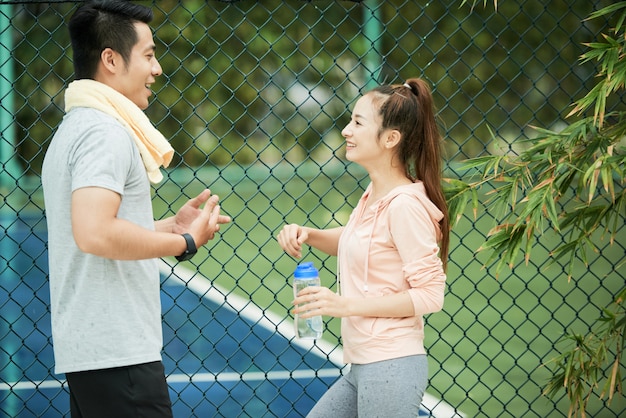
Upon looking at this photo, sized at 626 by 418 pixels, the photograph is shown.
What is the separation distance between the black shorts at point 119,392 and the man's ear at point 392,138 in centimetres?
88

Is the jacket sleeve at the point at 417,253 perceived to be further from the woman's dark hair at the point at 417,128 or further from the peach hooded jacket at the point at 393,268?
the woman's dark hair at the point at 417,128

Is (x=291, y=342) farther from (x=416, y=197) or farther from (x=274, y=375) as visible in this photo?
(x=416, y=197)

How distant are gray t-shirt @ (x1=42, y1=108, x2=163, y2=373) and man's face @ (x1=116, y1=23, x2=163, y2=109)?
0.15 metres

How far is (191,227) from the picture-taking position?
7.66ft

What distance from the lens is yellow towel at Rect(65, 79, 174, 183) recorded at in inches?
90.0

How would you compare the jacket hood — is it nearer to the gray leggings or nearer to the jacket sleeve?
the jacket sleeve

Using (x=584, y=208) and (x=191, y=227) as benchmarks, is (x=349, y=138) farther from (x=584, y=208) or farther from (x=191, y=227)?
(x=584, y=208)

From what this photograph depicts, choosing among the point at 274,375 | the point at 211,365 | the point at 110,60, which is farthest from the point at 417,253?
the point at 211,365

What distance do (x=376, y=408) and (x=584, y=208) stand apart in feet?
3.79

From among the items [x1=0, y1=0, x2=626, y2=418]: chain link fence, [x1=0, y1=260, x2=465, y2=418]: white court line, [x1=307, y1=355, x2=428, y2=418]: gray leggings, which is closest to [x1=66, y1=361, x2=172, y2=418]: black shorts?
[x1=307, y1=355, x2=428, y2=418]: gray leggings

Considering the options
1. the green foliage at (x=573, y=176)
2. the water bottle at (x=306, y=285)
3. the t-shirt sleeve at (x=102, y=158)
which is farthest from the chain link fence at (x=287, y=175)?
the t-shirt sleeve at (x=102, y=158)

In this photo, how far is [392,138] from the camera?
8.57 ft

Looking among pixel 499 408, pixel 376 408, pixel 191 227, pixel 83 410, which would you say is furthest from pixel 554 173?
pixel 499 408

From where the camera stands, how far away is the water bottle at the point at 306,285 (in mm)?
2426
